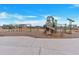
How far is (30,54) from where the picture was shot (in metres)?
4.80

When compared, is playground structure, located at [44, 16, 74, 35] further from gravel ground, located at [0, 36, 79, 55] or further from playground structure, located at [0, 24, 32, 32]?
playground structure, located at [0, 24, 32, 32]

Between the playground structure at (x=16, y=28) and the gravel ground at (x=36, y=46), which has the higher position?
the playground structure at (x=16, y=28)

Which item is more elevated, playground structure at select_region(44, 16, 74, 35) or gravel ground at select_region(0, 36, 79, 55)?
playground structure at select_region(44, 16, 74, 35)

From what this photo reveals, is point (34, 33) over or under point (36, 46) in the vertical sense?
over

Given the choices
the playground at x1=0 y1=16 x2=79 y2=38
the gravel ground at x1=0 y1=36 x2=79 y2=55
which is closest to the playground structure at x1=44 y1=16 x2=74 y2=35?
the playground at x1=0 y1=16 x2=79 y2=38

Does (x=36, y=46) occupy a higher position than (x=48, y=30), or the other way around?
(x=48, y=30)

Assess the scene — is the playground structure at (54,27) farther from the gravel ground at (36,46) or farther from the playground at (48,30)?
the gravel ground at (36,46)

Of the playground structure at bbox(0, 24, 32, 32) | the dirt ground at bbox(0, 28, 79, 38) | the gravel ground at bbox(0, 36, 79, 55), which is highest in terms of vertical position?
the playground structure at bbox(0, 24, 32, 32)

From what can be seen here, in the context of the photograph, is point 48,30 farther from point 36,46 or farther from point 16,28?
point 16,28

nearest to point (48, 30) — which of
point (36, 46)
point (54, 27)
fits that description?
point (54, 27)

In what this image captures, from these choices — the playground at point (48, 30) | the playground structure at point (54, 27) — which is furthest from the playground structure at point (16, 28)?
the playground structure at point (54, 27)

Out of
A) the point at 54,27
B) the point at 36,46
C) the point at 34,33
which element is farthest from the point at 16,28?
the point at 54,27

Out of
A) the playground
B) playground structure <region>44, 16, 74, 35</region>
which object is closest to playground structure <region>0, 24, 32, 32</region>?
the playground
